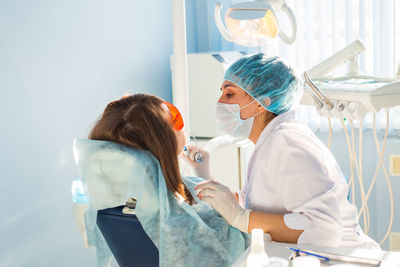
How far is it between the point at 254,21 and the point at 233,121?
368 millimetres

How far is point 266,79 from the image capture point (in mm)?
1484

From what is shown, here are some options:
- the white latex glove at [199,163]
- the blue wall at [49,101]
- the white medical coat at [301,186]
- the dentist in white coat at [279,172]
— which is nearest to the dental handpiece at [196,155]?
the white latex glove at [199,163]

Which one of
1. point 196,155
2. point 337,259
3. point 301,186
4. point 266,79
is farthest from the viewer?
point 196,155

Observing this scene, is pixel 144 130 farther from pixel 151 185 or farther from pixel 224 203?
pixel 224 203

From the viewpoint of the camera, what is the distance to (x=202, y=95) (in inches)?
112

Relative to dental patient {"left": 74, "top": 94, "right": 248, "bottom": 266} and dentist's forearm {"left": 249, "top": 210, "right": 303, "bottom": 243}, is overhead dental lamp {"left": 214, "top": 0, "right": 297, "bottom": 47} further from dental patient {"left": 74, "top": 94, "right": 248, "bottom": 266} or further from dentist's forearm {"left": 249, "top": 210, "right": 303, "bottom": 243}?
dentist's forearm {"left": 249, "top": 210, "right": 303, "bottom": 243}

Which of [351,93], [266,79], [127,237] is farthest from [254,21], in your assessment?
[127,237]

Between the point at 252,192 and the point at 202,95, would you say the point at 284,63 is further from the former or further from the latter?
the point at 202,95

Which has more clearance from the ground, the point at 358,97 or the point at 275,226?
the point at 358,97

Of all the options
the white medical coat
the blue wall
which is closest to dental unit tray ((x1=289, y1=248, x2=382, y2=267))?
the white medical coat

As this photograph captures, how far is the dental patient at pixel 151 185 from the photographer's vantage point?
1.30 metres

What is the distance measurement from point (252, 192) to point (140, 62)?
5.49ft

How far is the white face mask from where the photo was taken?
1.57 metres

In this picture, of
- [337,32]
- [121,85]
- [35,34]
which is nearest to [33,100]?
[35,34]
